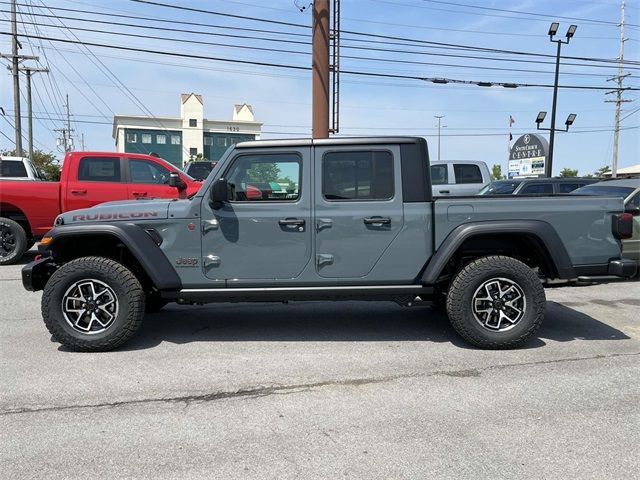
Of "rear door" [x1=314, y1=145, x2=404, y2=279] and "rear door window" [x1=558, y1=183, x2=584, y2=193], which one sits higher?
"rear door window" [x1=558, y1=183, x2=584, y2=193]

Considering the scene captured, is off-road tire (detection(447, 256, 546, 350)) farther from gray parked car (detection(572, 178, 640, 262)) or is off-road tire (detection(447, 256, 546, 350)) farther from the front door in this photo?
gray parked car (detection(572, 178, 640, 262))

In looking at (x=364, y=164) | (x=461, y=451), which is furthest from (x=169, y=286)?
(x=461, y=451)

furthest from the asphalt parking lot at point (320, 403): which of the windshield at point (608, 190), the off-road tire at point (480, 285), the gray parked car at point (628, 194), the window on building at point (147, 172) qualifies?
the window on building at point (147, 172)

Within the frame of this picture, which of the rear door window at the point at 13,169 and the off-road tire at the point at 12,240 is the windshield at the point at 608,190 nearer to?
the off-road tire at the point at 12,240

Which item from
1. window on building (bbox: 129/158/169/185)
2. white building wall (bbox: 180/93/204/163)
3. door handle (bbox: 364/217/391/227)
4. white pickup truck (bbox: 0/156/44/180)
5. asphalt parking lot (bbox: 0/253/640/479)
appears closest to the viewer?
asphalt parking lot (bbox: 0/253/640/479)

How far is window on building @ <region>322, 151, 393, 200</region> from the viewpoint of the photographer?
4.80m

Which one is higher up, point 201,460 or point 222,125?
point 222,125

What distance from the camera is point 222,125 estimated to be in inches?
3051

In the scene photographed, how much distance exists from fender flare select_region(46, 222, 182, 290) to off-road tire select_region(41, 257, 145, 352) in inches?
8.8

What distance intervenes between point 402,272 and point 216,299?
1751mm

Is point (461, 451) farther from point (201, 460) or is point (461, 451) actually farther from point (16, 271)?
point (16, 271)

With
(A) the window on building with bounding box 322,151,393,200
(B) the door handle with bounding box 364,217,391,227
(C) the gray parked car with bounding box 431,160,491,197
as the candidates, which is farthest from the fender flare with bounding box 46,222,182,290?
(C) the gray parked car with bounding box 431,160,491,197

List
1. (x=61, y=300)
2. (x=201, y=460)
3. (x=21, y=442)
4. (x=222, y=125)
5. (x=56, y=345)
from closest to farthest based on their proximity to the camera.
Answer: (x=201, y=460) < (x=21, y=442) < (x=61, y=300) < (x=56, y=345) < (x=222, y=125)

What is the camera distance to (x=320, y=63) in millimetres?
13984
